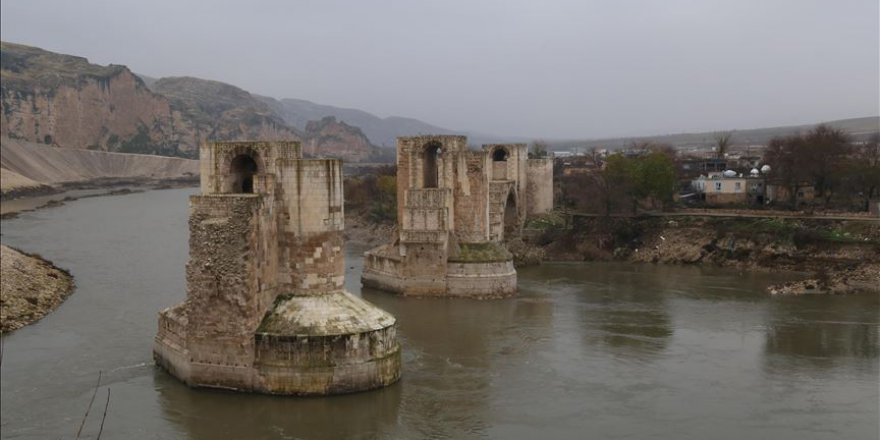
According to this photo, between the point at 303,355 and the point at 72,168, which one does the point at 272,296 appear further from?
the point at 72,168

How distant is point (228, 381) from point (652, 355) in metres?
9.85

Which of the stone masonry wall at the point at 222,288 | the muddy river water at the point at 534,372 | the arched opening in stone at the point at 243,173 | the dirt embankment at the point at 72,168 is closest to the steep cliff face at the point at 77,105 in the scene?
the dirt embankment at the point at 72,168

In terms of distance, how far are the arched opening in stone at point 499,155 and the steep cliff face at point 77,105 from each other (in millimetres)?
58653

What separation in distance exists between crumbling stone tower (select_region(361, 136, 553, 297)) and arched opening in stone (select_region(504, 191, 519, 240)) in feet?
28.0

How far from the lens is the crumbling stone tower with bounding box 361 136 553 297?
26.2m

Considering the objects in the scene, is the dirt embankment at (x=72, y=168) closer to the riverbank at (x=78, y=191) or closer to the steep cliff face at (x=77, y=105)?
the riverbank at (x=78, y=191)

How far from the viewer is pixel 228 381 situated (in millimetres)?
15586

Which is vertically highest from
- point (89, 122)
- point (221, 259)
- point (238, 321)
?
point (89, 122)

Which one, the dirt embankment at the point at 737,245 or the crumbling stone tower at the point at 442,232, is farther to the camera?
the dirt embankment at the point at 737,245

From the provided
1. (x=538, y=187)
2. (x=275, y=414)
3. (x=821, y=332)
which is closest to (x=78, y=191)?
(x=538, y=187)

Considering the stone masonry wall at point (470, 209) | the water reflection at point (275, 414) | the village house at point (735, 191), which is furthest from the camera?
the village house at point (735, 191)

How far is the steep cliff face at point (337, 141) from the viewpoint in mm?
175500

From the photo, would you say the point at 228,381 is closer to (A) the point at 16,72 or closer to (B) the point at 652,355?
(B) the point at 652,355

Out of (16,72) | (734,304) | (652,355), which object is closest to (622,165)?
(734,304)
